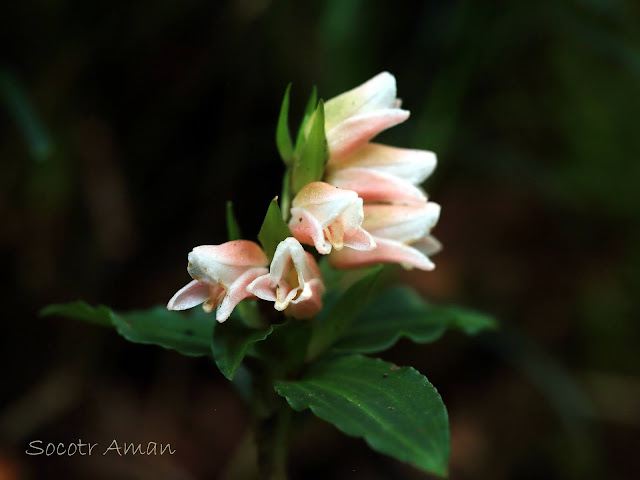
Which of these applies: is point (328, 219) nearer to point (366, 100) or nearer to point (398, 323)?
point (366, 100)

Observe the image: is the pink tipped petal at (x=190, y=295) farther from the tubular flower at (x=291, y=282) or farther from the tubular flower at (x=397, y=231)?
the tubular flower at (x=397, y=231)

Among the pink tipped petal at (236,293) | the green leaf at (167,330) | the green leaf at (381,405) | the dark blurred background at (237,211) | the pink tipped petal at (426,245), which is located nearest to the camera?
the green leaf at (381,405)

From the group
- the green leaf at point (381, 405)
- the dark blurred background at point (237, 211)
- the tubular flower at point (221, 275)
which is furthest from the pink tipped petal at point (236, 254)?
the dark blurred background at point (237, 211)

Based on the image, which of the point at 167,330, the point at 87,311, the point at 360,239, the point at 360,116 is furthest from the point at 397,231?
the point at 87,311

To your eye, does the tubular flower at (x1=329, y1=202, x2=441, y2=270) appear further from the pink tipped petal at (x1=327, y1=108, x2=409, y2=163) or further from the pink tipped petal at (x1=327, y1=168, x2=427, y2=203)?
the pink tipped petal at (x1=327, y1=108, x2=409, y2=163)

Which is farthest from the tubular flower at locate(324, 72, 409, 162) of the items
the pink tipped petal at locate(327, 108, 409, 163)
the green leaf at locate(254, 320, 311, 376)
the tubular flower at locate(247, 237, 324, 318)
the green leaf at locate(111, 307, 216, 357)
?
the green leaf at locate(111, 307, 216, 357)

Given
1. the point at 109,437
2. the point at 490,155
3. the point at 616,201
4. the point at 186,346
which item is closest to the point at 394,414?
the point at 186,346
